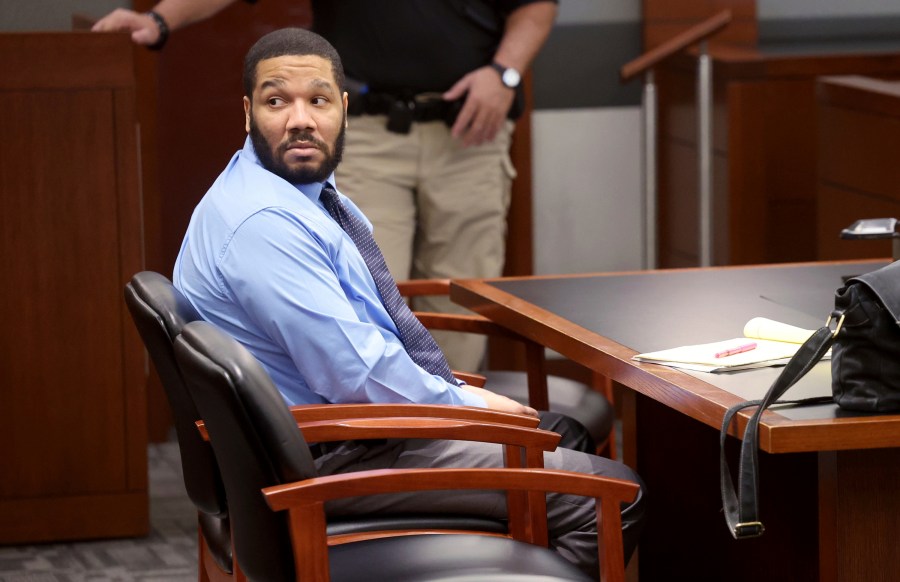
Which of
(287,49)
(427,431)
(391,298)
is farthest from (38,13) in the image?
(427,431)

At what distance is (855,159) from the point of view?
441cm

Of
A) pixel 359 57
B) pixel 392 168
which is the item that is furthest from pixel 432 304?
pixel 359 57

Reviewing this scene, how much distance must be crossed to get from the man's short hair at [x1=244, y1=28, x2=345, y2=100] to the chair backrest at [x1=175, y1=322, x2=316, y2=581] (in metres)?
0.66

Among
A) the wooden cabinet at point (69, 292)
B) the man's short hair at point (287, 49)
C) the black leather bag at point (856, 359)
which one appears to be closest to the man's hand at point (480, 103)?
the wooden cabinet at point (69, 292)

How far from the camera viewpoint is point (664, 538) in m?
3.09

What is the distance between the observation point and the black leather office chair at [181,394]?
7.63ft

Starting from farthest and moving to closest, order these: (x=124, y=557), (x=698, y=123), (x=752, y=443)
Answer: (x=698, y=123)
(x=124, y=557)
(x=752, y=443)

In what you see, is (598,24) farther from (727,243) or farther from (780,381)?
(780,381)

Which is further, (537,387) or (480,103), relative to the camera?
(480,103)

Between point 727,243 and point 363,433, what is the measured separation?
2.93 meters

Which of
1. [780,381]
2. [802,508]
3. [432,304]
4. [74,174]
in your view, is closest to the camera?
[780,381]

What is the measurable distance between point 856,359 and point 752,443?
18 cm

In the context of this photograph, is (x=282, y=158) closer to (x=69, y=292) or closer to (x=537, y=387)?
(x=537, y=387)

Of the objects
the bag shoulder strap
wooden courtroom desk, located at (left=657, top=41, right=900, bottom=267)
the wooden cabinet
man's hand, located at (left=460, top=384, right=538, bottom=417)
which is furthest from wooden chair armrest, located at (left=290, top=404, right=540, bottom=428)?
wooden courtroom desk, located at (left=657, top=41, right=900, bottom=267)
